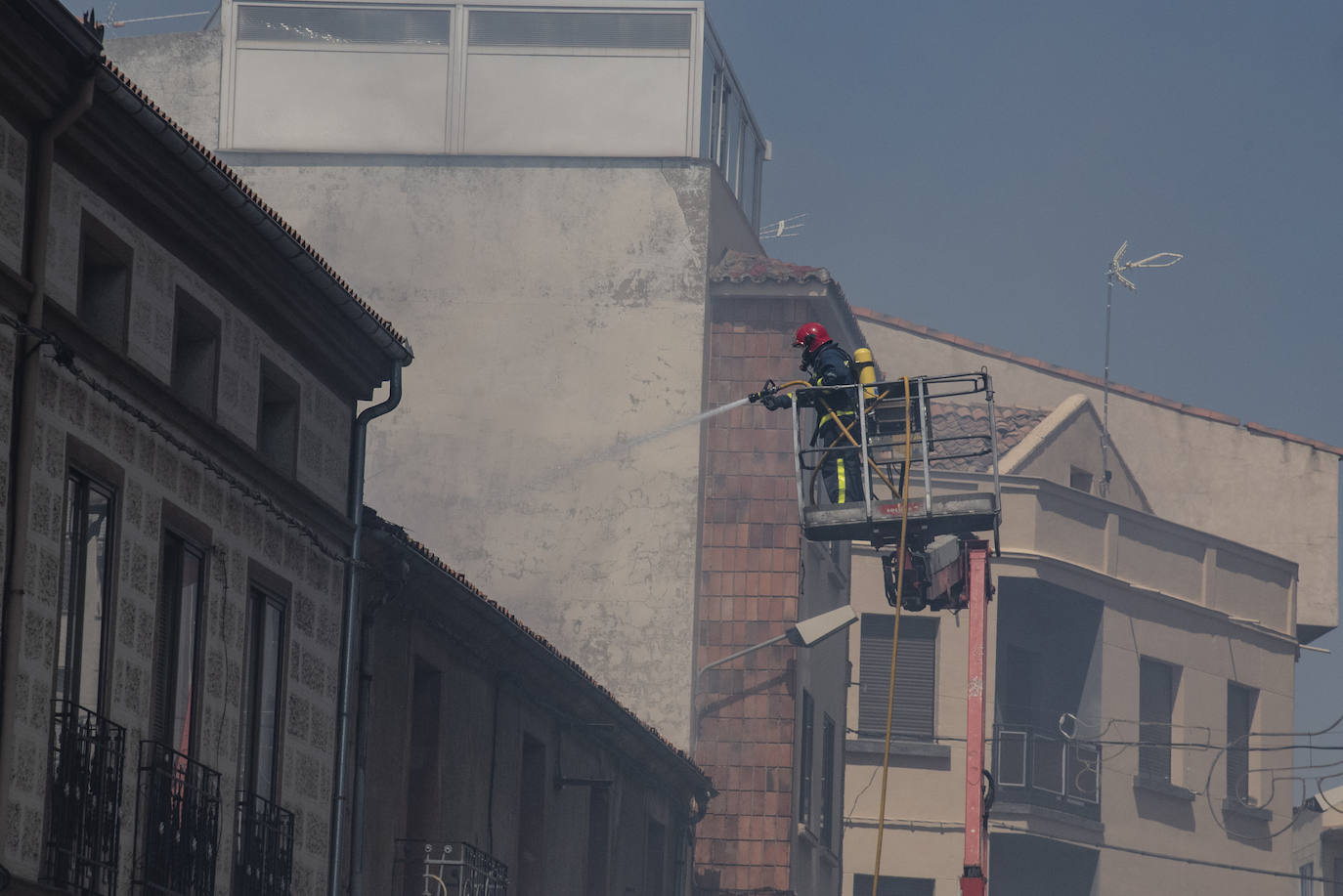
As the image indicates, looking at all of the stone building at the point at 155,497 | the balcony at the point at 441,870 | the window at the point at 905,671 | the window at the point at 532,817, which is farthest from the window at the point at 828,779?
the stone building at the point at 155,497

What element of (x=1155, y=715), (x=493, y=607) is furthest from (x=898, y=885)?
(x=493, y=607)

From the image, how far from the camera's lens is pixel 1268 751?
1710 inches

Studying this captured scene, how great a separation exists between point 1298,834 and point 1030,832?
7.39 m

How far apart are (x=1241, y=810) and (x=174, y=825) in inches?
1254

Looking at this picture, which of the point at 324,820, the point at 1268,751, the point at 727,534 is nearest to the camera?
the point at 324,820

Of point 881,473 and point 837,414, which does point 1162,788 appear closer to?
point 881,473

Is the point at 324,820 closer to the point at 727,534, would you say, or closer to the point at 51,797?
the point at 51,797

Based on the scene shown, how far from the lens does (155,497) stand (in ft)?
47.8

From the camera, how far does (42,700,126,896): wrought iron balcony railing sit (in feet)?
42.0

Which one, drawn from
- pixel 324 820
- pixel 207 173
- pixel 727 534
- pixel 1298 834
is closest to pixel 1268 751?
pixel 1298 834

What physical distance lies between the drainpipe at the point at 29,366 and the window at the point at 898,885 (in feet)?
92.1

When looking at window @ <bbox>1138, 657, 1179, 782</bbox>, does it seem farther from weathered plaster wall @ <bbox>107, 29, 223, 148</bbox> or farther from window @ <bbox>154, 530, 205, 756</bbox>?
window @ <bbox>154, 530, 205, 756</bbox>

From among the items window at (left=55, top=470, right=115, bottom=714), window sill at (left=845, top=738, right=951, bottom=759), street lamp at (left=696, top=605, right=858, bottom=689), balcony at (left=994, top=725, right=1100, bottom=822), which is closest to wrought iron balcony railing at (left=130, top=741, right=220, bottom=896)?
window at (left=55, top=470, right=115, bottom=714)

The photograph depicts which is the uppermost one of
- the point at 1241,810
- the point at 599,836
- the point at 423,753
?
the point at 1241,810
